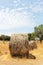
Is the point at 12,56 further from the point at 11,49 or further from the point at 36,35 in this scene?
the point at 36,35

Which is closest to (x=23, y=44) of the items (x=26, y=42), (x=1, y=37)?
(x=26, y=42)

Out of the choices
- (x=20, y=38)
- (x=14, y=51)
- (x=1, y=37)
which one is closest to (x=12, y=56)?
(x=14, y=51)

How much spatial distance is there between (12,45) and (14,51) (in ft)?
1.66

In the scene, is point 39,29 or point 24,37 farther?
point 39,29

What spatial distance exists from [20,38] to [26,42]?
58cm

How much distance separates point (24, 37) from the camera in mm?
17688

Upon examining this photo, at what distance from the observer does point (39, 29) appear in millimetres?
69312

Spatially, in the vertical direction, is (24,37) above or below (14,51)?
above

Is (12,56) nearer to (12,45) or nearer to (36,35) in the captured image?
(12,45)

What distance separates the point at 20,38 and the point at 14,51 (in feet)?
3.72

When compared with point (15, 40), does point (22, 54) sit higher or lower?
lower

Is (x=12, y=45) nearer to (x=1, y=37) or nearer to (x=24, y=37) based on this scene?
(x=24, y=37)

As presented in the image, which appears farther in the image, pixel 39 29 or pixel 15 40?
pixel 39 29

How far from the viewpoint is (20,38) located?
17594 mm
